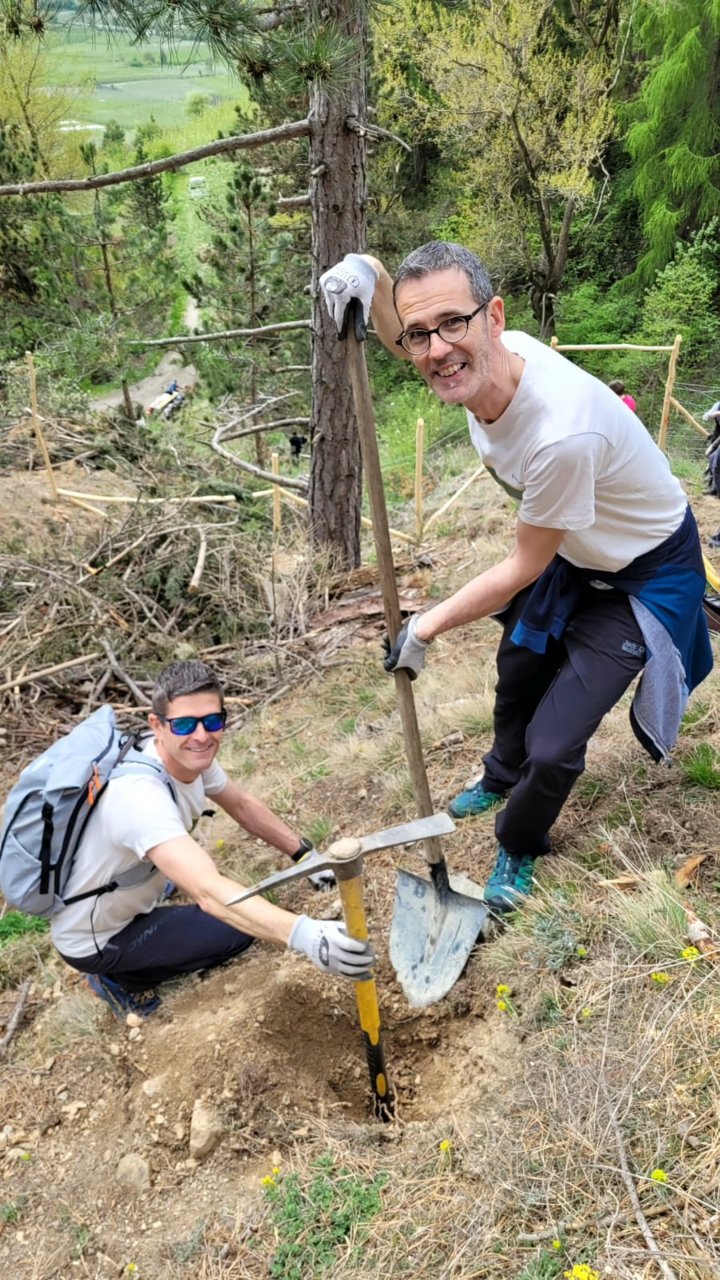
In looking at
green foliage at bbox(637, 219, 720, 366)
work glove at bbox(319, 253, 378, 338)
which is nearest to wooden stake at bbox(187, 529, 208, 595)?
work glove at bbox(319, 253, 378, 338)

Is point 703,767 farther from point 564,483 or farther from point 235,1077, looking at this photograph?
point 235,1077

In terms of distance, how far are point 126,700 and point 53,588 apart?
3.97 feet

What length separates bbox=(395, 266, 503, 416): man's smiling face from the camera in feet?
6.25

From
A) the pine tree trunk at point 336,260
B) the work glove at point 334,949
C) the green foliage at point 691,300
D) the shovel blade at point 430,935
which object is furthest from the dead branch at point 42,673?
the green foliage at point 691,300

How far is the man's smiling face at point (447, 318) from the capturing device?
1.91 meters

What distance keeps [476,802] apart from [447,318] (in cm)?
190

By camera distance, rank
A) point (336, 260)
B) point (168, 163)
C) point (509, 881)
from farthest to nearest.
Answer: point (336, 260)
point (168, 163)
point (509, 881)

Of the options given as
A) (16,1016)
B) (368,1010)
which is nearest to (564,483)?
(368,1010)

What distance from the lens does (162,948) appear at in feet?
9.59

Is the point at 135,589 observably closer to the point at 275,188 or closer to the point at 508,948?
the point at 508,948

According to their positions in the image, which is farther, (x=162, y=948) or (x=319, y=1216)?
(x=162, y=948)

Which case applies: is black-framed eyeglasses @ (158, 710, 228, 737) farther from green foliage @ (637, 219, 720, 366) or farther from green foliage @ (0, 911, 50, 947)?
green foliage @ (637, 219, 720, 366)

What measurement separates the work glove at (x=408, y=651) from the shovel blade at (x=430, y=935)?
770 millimetres

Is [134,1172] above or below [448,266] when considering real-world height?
below
